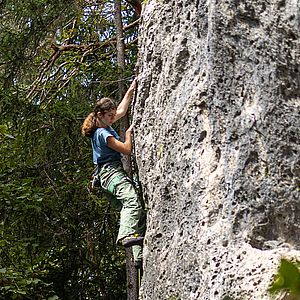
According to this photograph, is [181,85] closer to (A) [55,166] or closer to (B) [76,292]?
A: (A) [55,166]

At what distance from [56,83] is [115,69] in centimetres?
107

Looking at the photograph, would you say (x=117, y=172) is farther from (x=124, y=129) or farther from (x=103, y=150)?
(x=124, y=129)

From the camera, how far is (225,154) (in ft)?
10.6

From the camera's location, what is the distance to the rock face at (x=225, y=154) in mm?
3107

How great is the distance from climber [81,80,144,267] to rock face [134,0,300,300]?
0.39 meters

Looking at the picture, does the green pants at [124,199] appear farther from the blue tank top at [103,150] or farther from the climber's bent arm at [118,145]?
the climber's bent arm at [118,145]

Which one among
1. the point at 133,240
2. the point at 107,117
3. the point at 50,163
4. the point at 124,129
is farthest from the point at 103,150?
the point at 50,163

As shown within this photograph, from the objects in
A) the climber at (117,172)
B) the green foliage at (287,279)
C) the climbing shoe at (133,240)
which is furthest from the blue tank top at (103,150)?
the green foliage at (287,279)

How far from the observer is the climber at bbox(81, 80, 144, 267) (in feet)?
13.8

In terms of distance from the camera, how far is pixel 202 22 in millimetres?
3533

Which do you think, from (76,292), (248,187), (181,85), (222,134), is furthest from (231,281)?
(76,292)

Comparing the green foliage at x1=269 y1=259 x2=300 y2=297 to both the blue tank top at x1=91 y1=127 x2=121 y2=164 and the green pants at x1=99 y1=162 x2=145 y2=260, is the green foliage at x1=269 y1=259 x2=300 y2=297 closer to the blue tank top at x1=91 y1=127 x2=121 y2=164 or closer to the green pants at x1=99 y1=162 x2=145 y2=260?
the green pants at x1=99 y1=162 x2=145 y2=260

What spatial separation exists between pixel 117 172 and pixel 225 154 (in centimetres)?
129

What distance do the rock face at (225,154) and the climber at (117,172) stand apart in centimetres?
39
